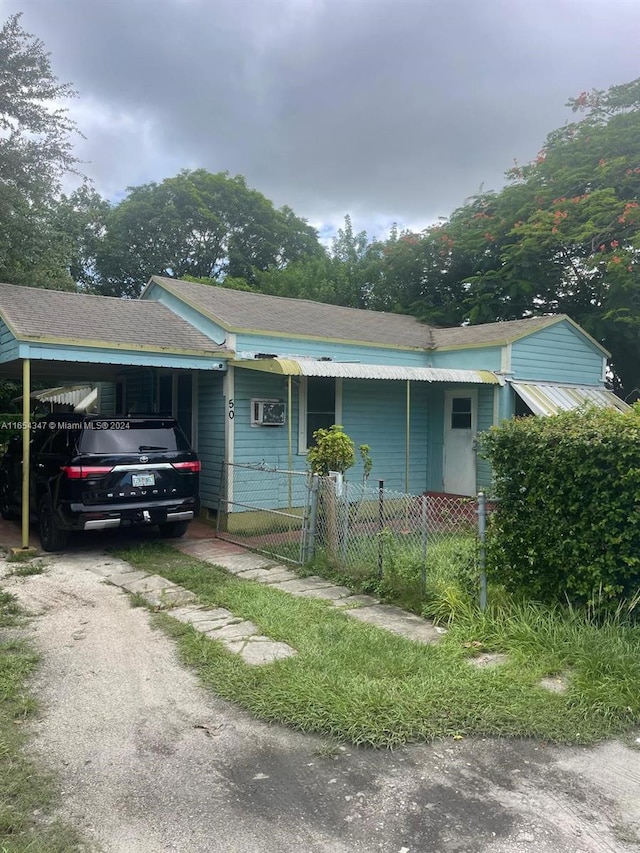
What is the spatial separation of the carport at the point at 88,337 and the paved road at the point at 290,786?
194 inches

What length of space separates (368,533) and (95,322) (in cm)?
525

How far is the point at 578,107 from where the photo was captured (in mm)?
17734

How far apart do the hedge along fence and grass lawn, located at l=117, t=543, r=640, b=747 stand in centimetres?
31

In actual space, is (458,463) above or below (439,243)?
below

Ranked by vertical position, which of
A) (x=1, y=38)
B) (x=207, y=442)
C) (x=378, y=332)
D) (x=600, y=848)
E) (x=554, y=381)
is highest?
(x=1, y=38)

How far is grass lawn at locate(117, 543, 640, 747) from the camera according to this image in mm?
3756

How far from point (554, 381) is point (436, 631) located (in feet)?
27.1

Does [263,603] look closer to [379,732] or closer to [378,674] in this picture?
[378,674]

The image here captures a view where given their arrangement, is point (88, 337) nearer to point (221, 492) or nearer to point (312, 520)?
point (221, 492)

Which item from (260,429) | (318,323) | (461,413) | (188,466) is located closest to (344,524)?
(188,466)

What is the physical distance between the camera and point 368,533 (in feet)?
24.1

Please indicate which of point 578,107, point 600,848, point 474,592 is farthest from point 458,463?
point 578,107

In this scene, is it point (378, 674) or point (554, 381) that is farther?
point (554, 381)

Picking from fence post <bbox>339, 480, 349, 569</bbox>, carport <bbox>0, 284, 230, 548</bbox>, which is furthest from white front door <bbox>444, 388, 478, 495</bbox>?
fence post <bbox>339, 480, 349, 569</bbox>
